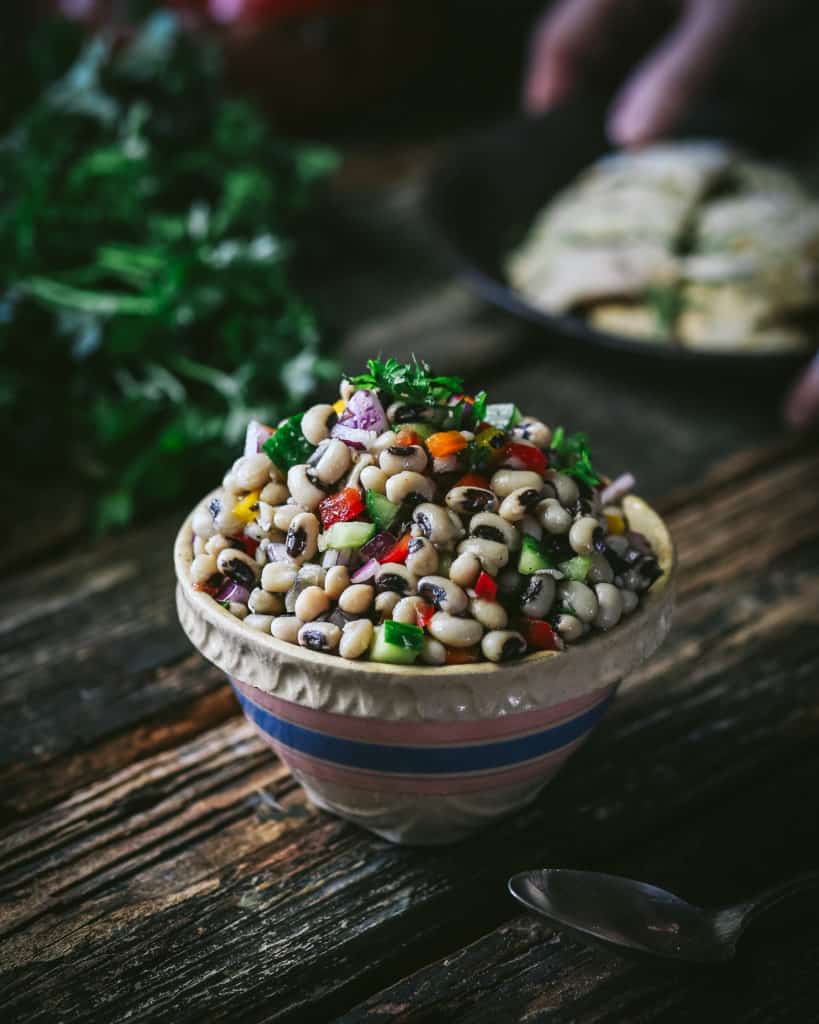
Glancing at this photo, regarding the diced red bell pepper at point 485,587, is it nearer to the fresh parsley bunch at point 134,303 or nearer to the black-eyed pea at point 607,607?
the black-eyed pea at point 607,607

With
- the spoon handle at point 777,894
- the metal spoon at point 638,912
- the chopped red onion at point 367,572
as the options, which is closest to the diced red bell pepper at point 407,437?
the chopped red onion at point 367,572

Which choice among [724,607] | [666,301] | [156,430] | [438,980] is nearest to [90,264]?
[156,430]

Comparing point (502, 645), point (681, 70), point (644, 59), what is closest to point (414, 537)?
point (502, 645)

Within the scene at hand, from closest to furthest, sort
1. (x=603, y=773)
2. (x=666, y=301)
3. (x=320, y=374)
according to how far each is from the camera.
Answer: (x=603, y=773) < (x=320, y=374) < (x=666, y=301)

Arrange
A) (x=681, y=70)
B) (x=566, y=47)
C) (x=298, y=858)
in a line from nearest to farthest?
1. (x=298, y=858)
2. (x=681, y=70)
3. (x=566, y=47)

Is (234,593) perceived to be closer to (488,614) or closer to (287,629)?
(287,629)

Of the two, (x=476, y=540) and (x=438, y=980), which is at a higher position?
(x=476, y=540)

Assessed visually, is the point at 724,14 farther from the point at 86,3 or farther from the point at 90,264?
the point at 86,3
